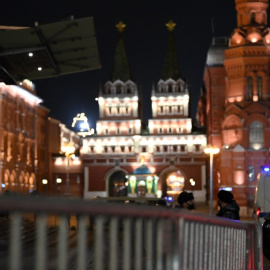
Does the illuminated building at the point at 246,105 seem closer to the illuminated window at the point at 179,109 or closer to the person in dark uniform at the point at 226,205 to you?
the illuminated window at the point at 179,109

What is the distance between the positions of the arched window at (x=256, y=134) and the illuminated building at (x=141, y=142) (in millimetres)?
15953

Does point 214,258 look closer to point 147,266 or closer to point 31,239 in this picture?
point 147,266

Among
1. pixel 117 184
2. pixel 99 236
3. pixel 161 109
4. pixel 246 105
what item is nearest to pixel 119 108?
pixel 161 109

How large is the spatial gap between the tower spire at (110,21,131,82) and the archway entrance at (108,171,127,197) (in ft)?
41.7

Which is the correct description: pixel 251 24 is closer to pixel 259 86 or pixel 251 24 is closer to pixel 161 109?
pixel 259 86

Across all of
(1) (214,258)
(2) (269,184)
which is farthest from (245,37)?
(1) (214,258)

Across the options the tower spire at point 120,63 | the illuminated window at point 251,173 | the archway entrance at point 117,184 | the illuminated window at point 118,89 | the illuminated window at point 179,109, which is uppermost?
the tower spire at point 120,63

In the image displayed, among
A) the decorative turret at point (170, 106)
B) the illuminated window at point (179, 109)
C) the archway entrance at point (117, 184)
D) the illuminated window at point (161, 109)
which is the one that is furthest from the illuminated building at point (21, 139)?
the illuminated window at point (179, 109)

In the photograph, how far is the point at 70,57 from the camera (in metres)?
13.9

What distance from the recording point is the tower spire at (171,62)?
89438mm

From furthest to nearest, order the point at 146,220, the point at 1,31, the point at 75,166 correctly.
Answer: the point at 75,166 < the point at 1,31 < the point at 146,220

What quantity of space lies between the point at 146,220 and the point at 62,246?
1244mm

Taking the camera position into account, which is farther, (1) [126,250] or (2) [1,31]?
(2) [1,31]

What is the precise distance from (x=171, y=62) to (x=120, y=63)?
6930 mm
